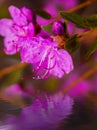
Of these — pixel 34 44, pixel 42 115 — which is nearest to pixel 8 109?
pixel 42 115

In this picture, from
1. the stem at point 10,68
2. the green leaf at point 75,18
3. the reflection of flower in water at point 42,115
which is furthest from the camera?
the stem at point 10,68

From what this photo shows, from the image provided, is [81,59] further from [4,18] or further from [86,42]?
[4,18]

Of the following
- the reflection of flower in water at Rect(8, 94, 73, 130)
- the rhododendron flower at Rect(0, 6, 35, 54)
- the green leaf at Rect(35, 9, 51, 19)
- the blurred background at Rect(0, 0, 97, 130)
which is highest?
the green leaf at Rect(35, 9, 51, 19)

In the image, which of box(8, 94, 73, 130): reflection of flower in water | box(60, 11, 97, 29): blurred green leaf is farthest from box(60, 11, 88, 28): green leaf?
box(8, 94, 73, 130): reflection of flower in water

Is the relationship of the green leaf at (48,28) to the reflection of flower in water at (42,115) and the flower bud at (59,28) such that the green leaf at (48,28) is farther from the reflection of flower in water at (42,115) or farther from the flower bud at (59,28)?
the reflection of flower in water at (42,115)

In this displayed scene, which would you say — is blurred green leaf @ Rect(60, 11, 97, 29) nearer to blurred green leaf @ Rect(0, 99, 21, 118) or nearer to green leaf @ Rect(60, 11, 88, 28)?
green leaf @ Rect(60, 11, 88, 28)

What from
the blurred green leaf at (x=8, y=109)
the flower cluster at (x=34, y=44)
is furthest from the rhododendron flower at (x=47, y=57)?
the blurred green leaf at (x=8, y=109)

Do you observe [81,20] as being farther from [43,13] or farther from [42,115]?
[42,115]
